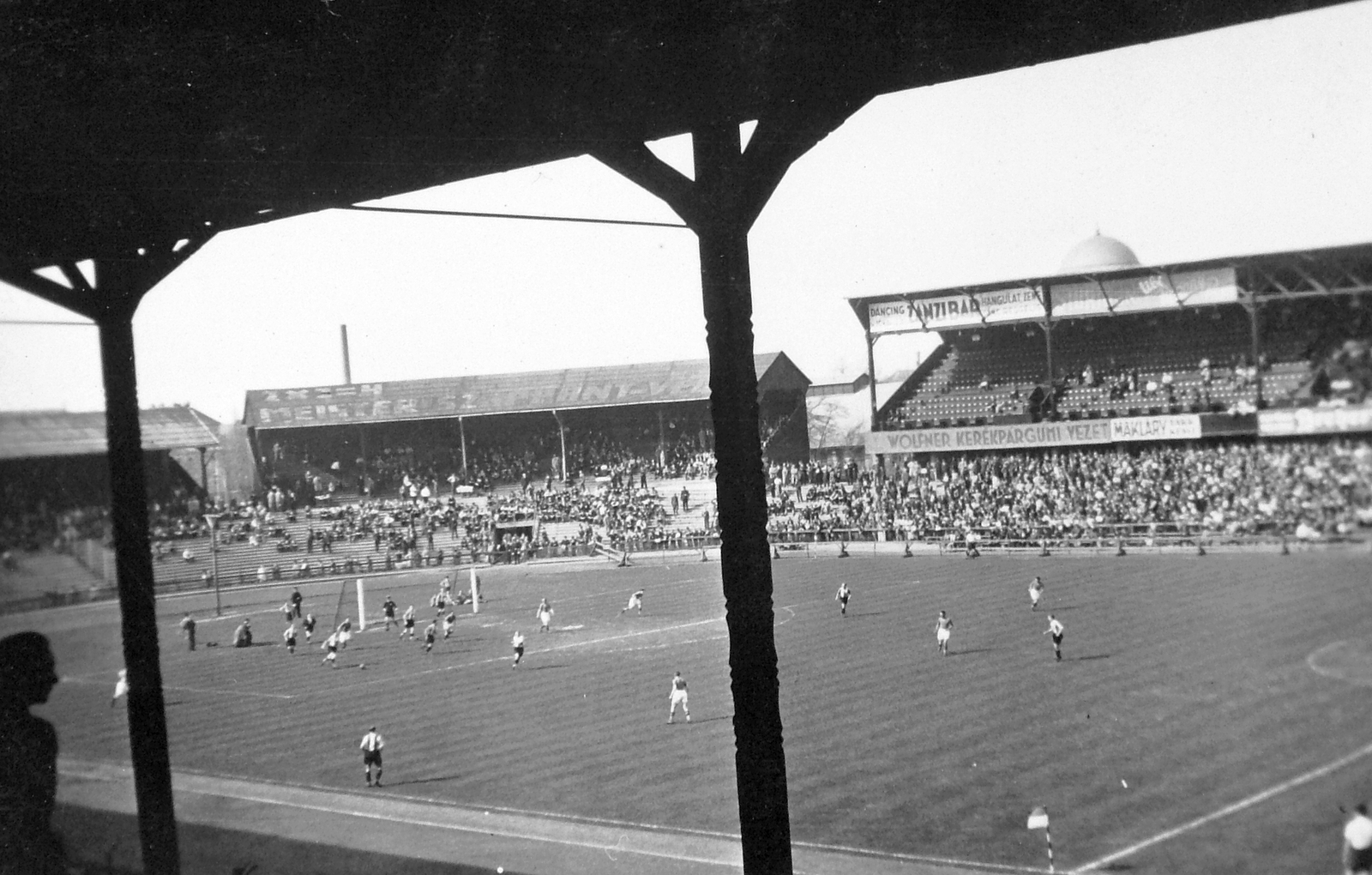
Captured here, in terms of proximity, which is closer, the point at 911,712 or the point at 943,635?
the point at 911,712

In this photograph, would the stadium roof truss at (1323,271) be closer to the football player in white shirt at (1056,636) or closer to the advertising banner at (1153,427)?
the football player in white shirt at (1056,636)

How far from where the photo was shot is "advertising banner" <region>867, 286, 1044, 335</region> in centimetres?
2623

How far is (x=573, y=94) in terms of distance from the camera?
14.0 ft

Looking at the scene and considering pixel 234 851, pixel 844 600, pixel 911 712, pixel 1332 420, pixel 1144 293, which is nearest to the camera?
pixel 1332 420

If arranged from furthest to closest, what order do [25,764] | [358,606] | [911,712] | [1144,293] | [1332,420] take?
1. [358,606]
2. [1144,293]
3. [911,712]
4. [25,764]
5. [1332,420]

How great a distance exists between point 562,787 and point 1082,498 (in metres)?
18.9

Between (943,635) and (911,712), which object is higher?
(943,635)

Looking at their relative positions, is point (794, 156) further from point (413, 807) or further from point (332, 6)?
point (413, 807)

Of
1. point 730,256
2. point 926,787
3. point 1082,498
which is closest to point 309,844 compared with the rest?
point 926,787

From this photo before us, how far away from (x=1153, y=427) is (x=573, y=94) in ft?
68.3

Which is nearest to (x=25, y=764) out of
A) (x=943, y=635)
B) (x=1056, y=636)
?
(x=1056, y=636)

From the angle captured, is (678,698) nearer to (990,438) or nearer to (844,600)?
(844,600)

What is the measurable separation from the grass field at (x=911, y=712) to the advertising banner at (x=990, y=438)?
3.19 meters

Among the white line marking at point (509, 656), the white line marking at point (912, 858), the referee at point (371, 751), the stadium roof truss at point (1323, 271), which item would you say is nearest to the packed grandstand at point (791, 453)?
the white line marking at point (509, 656)
